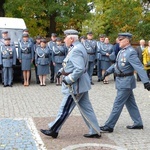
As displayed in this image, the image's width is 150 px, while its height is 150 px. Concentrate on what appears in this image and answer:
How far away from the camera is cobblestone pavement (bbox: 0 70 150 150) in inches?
238

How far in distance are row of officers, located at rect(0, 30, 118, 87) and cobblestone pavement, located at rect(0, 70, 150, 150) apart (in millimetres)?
1660

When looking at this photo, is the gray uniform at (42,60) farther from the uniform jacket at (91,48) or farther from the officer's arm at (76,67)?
the officer's arm at (76,67)

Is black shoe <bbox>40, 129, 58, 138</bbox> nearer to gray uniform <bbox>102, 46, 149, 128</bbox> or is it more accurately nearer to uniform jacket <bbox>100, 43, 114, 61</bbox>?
gray uniform <bbox>102, 46, 149, 128</bbox>

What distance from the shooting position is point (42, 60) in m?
13.5

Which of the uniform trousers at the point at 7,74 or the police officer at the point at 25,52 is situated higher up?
the police officer at the point at 25,52

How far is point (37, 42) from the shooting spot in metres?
13.9

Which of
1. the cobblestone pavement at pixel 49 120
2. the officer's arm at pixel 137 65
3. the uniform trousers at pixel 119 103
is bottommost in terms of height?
the cobblestone pavement at pixel 49 120

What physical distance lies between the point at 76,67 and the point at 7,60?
24.2ft

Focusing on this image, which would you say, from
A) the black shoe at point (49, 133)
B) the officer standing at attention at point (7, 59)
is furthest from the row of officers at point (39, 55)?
the black shoe at point (49, 133)

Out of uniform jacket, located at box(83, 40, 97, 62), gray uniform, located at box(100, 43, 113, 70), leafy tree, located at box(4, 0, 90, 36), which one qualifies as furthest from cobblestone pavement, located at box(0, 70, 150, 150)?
leafy tree, located at box(4, 0, 90, 36)

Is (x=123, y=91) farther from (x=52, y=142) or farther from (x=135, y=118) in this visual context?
(x=52, y=142)

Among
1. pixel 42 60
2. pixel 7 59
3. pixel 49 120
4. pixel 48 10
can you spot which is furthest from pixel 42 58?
pixel 48 10

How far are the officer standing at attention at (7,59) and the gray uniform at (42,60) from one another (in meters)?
0.83

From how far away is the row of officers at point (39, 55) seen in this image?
43.1ft
